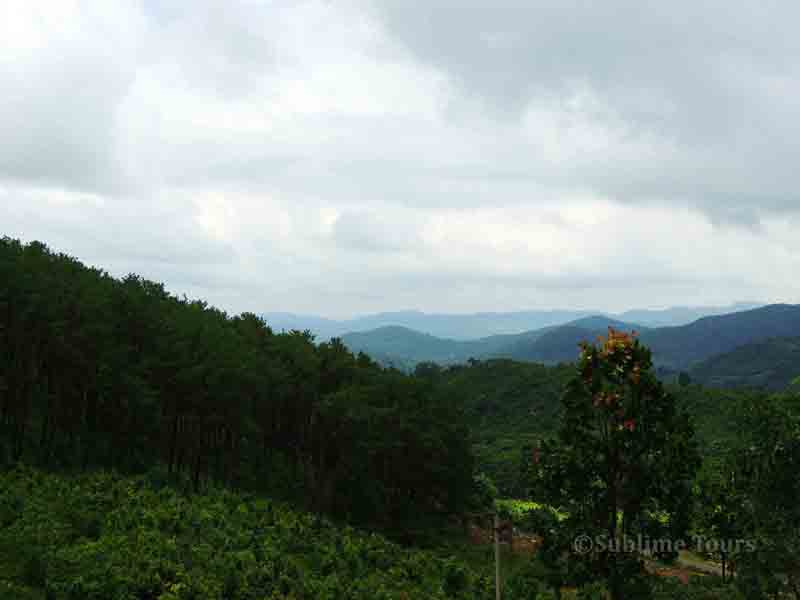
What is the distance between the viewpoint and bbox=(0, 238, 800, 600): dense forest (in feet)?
65.0

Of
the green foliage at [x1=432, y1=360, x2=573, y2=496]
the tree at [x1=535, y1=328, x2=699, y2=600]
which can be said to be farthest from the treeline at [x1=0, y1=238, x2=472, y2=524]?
the tree at [x1=535, y1=328, x2=699, y2=600]

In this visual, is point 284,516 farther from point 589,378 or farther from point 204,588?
point 589,378

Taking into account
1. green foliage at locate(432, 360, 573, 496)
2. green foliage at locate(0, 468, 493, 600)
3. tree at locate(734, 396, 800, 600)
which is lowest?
green foliage at locate(432, 360, 573, 496)

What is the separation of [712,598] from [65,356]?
4430 cm

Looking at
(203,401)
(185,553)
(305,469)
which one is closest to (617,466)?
(185,553)

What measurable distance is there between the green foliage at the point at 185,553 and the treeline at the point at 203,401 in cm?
876

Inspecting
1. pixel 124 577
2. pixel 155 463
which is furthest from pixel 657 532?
pixel 155 463

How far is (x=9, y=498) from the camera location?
3161 cm

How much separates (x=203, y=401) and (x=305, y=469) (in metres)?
15.4

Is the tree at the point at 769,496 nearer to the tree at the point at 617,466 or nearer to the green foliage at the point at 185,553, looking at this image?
the tree at the point at 617,466

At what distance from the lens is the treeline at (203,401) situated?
48031 mm

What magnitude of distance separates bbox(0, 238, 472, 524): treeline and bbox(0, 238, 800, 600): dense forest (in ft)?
0.69

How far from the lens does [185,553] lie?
87.3ft

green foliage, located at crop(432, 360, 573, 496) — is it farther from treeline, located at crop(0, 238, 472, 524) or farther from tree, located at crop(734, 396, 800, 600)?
tree, located at crop(734, 396, 800, 600)
